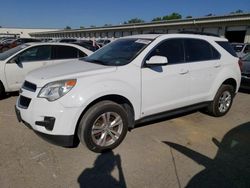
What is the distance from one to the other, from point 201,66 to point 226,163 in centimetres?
197

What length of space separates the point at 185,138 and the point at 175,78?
1.07 metres

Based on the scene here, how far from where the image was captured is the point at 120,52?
436 cm

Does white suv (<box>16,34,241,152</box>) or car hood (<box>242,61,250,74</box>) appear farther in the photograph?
car hood (<box>242,61,250,74</box>)

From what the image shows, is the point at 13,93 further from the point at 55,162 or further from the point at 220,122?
the point at 220,122

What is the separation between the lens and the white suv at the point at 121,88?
331 centimetres

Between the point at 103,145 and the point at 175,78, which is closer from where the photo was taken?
the point at 103,145

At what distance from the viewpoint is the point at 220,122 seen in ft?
16.8

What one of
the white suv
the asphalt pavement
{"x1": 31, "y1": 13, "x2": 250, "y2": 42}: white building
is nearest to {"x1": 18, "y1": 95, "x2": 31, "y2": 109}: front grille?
the white suv

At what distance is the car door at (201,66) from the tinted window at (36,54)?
4261 mm

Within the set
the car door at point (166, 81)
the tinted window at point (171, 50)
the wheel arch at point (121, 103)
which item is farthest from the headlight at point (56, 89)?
the tinted window at point (171, 50)

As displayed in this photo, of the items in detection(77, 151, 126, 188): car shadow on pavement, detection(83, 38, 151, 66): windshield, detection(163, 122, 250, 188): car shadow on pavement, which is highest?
detection(83, 38, 151, 66): windshield

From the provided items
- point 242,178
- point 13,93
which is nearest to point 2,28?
point 13,93

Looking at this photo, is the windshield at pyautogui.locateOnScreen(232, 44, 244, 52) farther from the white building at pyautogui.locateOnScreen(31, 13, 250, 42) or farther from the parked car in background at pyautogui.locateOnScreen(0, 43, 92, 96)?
the white building at pyautogui.locateOnScreen(31, 13, 250, 42)

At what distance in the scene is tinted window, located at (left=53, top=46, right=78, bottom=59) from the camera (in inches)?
284
